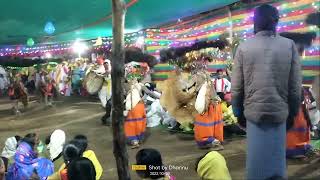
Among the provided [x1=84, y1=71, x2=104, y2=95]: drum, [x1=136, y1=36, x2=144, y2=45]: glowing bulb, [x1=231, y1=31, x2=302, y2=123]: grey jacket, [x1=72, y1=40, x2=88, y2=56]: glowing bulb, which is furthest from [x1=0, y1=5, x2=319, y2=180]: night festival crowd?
[x1=72, y1=40, x2=88, y2=56]: glowing bulb

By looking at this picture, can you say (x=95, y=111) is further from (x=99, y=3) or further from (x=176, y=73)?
(x=99, y=3)

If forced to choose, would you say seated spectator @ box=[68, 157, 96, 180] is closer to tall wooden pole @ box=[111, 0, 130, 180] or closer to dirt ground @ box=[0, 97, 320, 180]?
tall wooden pole @ box=[111, 0, 130, 180]

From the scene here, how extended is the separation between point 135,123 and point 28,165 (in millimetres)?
2322

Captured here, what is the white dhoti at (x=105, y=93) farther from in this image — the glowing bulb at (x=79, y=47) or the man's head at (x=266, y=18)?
the glowing bulb at (x=79, y=47)

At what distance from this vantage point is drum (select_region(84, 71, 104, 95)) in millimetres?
7137

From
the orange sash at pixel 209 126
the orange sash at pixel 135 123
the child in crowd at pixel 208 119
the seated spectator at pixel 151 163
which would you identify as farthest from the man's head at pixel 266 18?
the orange sash at pixel 135 123

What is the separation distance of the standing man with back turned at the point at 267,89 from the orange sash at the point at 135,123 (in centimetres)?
358

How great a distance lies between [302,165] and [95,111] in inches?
174

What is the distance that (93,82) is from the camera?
23.7 feet

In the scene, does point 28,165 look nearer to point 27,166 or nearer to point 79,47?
point 27,166

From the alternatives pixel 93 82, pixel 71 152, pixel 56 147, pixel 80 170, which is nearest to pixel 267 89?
pixel 80 170

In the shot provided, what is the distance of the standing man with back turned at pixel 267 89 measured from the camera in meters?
2.84

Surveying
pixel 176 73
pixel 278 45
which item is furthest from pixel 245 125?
pixel 176 73

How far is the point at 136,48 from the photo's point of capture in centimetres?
771
